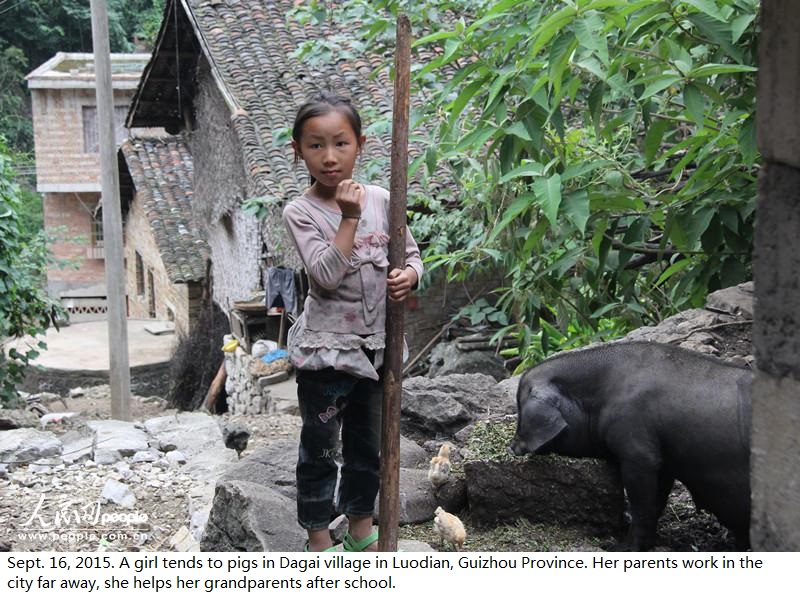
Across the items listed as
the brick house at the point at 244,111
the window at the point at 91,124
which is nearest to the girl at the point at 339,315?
the brick house at the point at 244,111

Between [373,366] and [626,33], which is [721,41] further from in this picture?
[373,366]

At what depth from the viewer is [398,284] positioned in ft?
8.73

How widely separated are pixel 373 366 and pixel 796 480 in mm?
1318

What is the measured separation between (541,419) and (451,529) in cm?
46

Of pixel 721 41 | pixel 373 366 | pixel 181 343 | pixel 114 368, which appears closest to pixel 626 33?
pixel 721 41

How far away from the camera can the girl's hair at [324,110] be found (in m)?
Answer: 2.71

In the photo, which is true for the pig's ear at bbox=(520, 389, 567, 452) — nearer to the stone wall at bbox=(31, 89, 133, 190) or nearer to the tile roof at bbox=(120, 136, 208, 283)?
the tile roof at bbox=(120, 136, 208, 283)

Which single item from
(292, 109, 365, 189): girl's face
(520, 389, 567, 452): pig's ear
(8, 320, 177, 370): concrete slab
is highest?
(292, 109, 365, 189): girl's face

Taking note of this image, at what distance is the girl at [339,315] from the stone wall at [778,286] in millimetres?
1094

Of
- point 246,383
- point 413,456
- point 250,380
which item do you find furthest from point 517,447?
point 246,383

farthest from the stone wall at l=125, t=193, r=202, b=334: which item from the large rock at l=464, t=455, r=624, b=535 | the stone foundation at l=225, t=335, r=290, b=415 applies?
the large rock at l=464, t=455, r=624, b=535

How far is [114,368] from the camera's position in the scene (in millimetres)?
11227

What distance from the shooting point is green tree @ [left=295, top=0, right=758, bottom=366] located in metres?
3.13

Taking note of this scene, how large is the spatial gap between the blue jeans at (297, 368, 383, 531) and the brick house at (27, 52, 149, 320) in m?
22.4
